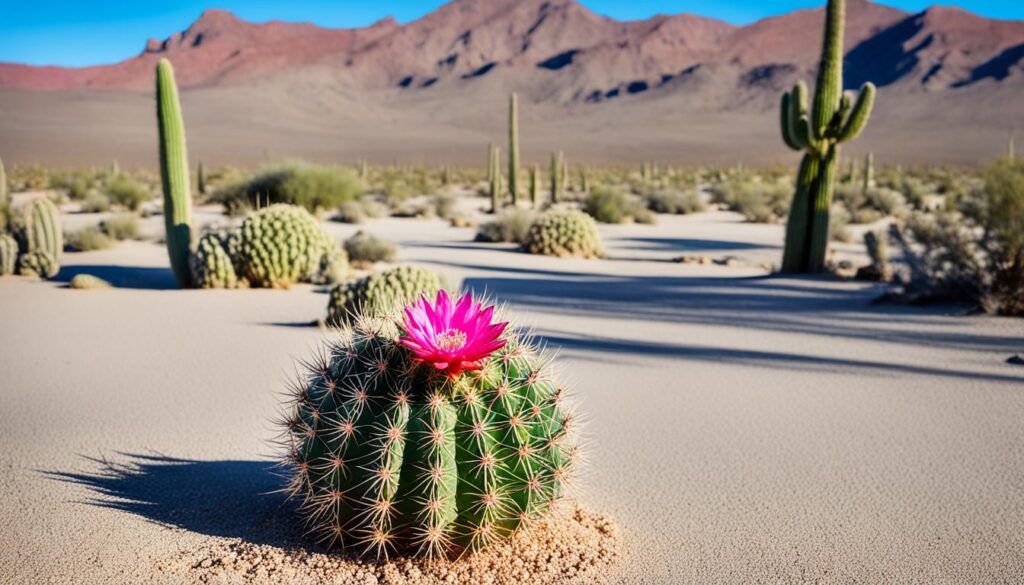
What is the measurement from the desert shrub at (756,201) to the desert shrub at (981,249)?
11196mm

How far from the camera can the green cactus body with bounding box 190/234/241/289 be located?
10.4 meters

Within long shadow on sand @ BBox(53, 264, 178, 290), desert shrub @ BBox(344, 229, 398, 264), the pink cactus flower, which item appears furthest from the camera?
desert shrub @ BBox(344, 229, 398, 264)

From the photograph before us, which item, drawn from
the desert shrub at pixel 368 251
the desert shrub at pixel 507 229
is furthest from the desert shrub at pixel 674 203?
the desert shrub at pixel 368 251

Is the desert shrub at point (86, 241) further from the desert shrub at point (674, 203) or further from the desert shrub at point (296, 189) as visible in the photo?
the desert shrub at point (674, 203)

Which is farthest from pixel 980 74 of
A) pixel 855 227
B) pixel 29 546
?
pixel 29 546

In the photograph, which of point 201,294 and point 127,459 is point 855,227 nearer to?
point 201,294

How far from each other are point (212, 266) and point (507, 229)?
25.6 ft

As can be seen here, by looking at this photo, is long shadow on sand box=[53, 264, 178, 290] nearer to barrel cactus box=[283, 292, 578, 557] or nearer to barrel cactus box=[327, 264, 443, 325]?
barrel cactus box=[327, 264, 443, 325]

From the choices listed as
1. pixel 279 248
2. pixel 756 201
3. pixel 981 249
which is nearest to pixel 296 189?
pixel 279 248

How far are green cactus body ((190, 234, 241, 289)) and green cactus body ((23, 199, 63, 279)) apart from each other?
8.34ft

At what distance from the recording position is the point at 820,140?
11562mm

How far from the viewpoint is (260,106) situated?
108 m

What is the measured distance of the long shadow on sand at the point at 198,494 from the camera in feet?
12.3

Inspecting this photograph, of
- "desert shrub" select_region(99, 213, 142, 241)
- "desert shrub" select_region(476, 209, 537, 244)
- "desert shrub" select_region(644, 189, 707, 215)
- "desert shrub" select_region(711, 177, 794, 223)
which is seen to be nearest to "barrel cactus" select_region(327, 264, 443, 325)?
"desert shrub" select_region(476, 209, 537, 244)
